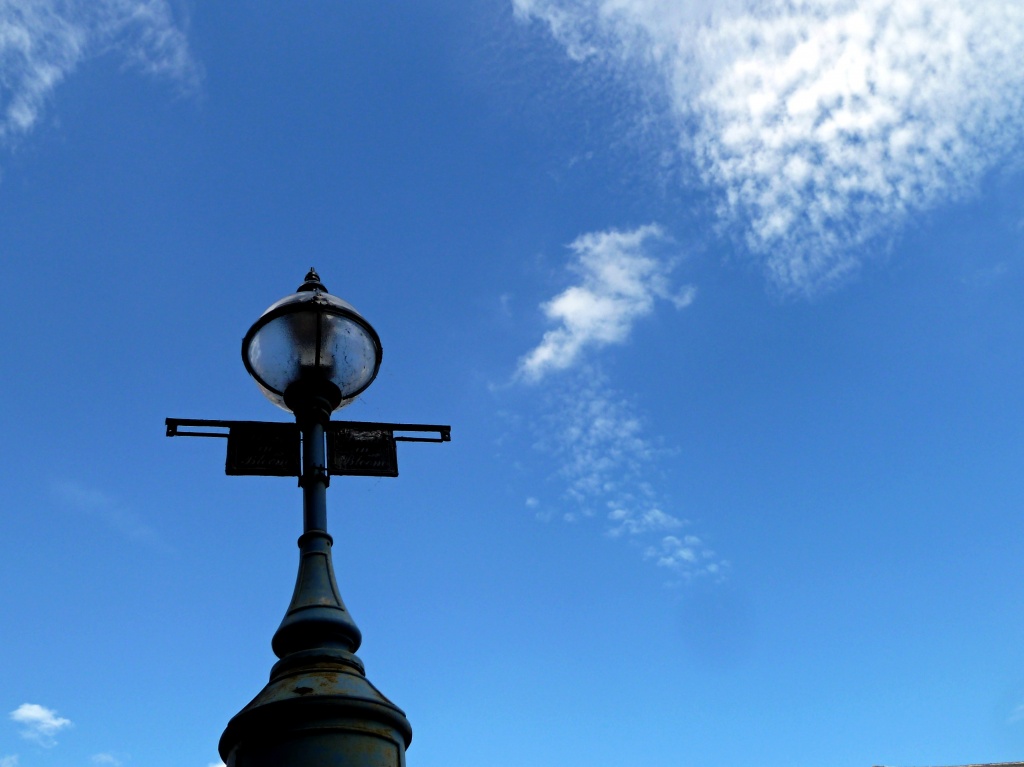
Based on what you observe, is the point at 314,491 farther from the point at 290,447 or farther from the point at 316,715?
the point at 316,715

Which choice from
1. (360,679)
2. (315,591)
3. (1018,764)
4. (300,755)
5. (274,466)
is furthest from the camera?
(1018,764)

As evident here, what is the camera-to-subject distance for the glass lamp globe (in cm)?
419

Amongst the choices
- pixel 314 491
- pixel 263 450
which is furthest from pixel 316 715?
pixel 263 450

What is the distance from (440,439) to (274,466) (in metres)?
0.87

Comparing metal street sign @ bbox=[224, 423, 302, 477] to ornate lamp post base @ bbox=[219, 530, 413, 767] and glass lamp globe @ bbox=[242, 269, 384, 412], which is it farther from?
ornate lamp post base @ bbox=[219, 530, 413, 767]

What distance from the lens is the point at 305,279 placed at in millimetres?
4805

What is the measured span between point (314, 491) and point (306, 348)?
2.12 feet

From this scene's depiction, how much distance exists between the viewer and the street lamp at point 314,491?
9.60 feet

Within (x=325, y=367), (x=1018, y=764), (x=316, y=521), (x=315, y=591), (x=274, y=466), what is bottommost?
(x=315, y=591)

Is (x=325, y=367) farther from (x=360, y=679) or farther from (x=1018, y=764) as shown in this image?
(x=1018, y=764)

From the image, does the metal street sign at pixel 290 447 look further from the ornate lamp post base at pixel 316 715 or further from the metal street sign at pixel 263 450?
the ornate lamp post base at pixel 316 715

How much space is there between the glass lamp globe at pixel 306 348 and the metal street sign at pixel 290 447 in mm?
146

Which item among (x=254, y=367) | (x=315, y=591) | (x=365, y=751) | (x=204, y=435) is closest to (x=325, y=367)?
(x=254, y=367)

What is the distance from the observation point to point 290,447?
426 cm
